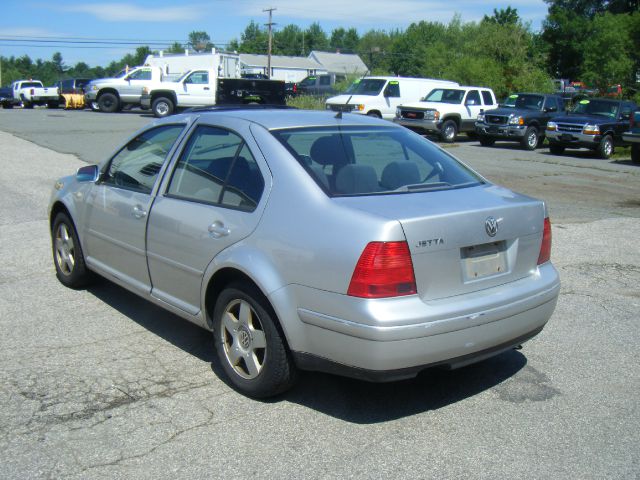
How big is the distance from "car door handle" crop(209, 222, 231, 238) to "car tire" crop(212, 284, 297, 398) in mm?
307

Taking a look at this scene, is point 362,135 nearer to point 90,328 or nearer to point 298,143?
point 298,143

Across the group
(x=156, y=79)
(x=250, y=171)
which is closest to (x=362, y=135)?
(x=250, y=171)

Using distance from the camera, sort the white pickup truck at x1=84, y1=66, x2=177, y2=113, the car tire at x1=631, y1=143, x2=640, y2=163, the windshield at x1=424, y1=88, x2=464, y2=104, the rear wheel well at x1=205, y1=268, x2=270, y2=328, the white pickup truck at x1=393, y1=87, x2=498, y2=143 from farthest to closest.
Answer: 1. the white pickup truck at x1=84, y1=66, x2=177, y2=113
2. the windshield at x1=424, y1=88, x2=464, y2=104
3. the white pickup truck at x1=393, y1=87, x2=498, y2=143
4. the car tire at x1=631, y1=143, x2=640, y2=163
5. the rear wheel well at x1=205, y1=268, x2=270, y2=328

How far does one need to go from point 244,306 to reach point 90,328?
1745 mm

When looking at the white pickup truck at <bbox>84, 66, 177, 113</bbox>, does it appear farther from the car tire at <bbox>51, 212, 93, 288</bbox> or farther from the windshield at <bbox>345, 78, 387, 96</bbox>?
the car tire at <bbox>51, 212, 93, 288</bbox>

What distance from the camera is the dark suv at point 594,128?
842 inches

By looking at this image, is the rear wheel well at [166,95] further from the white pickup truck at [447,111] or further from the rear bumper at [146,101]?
the white pickup truck at [447,111]

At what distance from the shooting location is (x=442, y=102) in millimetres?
25594

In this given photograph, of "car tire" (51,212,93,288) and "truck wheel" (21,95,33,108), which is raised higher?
"car tire" (51,212,93,288)

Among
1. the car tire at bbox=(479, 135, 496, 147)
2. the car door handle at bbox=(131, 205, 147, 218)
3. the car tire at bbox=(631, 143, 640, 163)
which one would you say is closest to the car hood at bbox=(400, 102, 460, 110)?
the car tire at bbox=(479, 135, 496, 147)

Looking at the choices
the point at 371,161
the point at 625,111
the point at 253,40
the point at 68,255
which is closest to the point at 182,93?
the point at 625,111

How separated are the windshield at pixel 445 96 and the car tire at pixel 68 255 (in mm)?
20932

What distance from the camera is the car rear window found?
13.6 ft

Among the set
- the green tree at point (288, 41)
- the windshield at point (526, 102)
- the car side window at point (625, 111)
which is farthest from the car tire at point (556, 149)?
the green tree at point (288, 41)
